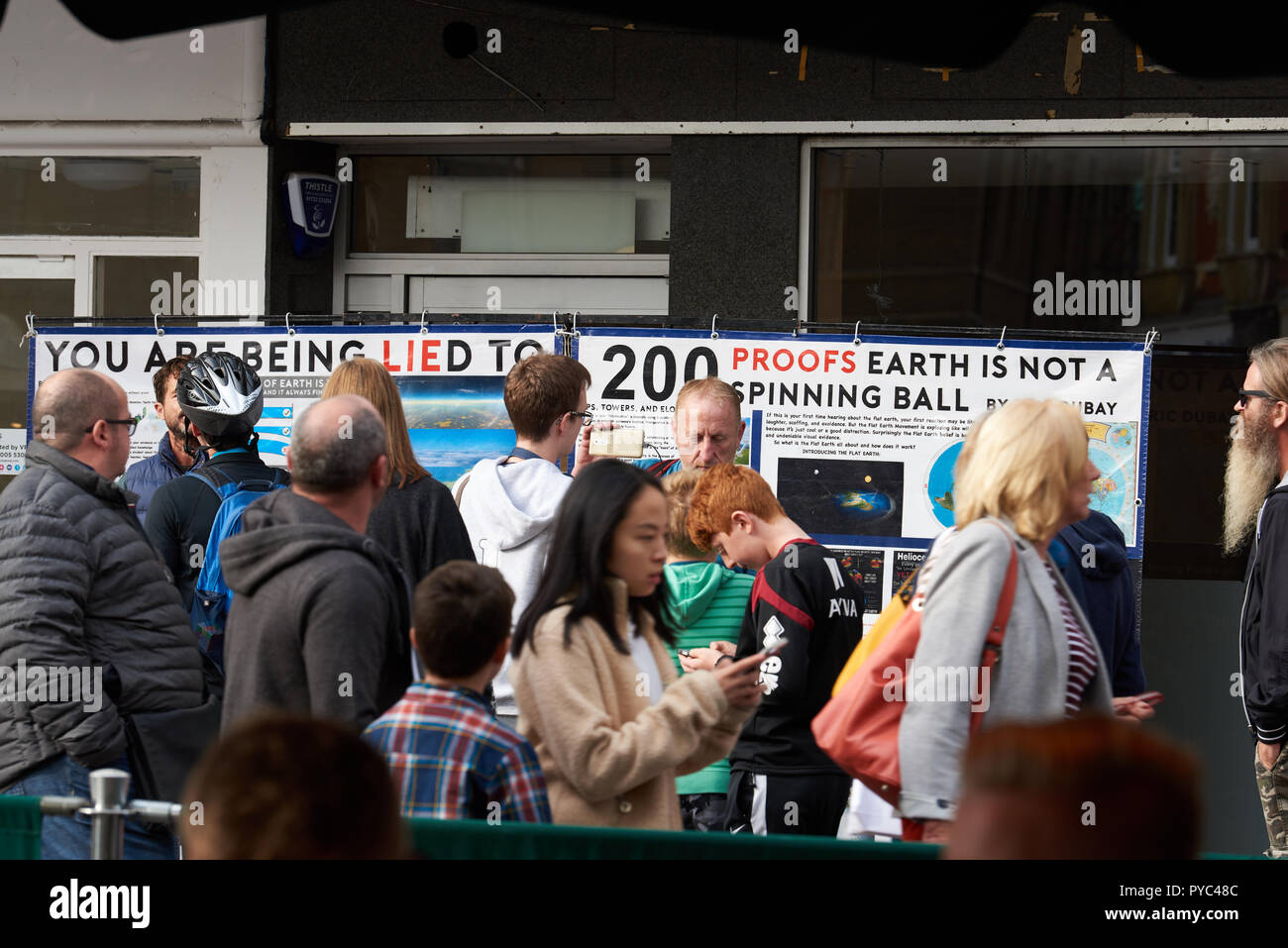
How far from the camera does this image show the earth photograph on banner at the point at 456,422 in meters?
6.99

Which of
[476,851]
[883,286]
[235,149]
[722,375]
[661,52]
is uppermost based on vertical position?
[661,52]

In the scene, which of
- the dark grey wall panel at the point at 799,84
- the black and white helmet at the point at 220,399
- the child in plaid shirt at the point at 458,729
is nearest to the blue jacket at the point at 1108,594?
the child in plaid shirt at the point at 458,729

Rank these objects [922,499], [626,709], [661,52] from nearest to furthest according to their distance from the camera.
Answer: [626,709]
[922,499]
[661,52]

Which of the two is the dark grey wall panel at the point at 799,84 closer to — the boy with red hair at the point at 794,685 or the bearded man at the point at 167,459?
the bearded man at the point at 167,459

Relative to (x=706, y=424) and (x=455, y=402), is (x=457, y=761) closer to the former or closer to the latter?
(x=706, y=424)

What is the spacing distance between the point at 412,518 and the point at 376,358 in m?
2.82

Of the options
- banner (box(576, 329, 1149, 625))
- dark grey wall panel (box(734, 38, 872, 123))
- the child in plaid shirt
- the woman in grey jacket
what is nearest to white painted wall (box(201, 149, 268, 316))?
banner (box(576, 329, 1149, 625))

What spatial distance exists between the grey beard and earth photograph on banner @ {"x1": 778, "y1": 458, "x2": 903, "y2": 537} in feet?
5.62

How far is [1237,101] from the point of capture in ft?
23.7

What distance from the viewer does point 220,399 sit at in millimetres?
4820
